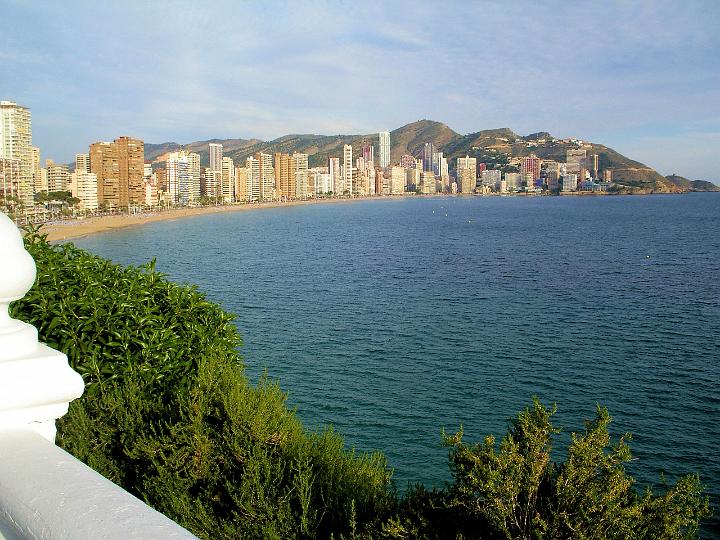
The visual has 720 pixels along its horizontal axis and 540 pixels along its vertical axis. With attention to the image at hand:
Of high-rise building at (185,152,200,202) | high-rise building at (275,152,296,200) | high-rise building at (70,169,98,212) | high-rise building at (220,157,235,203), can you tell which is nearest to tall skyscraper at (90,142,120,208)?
high-rise building at (70,169,98,212)

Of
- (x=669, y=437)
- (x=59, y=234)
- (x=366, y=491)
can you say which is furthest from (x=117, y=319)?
(x=59, y=234)

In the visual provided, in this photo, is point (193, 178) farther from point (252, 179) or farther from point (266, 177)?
point (266, 177)

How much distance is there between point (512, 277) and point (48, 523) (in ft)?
101

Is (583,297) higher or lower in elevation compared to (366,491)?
lower

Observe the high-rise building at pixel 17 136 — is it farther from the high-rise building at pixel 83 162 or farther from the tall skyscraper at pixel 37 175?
the high-rise building at pixel 83 162

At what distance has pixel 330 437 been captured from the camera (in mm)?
3887

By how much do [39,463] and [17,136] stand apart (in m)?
107

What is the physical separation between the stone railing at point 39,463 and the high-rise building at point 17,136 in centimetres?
9404

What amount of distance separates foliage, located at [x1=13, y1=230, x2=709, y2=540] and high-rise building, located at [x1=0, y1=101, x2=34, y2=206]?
300 ft

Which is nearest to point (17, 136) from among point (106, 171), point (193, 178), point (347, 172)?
point (106, 171)

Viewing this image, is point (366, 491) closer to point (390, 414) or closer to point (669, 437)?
point (390, 414)

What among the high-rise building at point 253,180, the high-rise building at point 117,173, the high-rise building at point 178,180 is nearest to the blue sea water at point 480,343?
the high-rise building at point 117,173

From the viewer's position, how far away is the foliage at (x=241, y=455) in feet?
8.04

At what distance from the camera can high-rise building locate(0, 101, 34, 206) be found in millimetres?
90562
